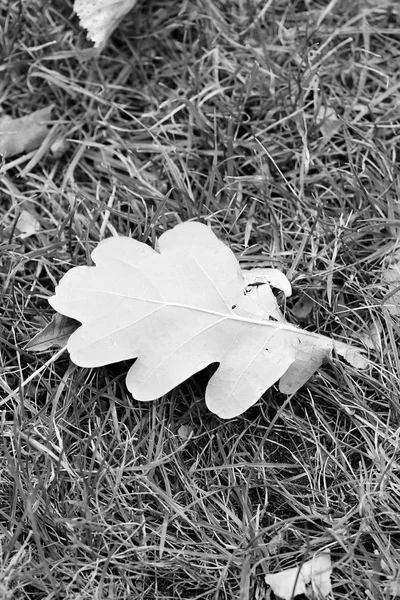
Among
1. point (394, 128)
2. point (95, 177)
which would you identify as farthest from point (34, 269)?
point (394, 128)

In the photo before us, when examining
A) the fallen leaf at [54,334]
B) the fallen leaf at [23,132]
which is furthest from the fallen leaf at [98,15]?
the fallen leaf at [54,334]

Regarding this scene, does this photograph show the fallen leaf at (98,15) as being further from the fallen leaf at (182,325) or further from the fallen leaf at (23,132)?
the fallen leaf at (182,325)

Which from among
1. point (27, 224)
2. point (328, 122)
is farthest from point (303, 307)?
point (27, 224)

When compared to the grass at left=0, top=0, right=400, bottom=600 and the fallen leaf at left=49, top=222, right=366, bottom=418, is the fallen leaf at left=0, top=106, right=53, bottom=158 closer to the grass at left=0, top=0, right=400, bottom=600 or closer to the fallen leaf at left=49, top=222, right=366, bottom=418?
the grass at left=0, top=0, right=400, bottom=600

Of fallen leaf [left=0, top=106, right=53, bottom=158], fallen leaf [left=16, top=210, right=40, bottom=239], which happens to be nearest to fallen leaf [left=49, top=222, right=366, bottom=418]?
fallen leaf [left=16, top=210, right=40, bottom=239]

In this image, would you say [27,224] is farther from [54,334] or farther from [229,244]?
[229,244]

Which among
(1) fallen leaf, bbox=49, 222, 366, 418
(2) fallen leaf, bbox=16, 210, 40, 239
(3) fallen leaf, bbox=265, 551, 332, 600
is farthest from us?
(2) fallen leaf, bbox=16, 210, 40, 239
